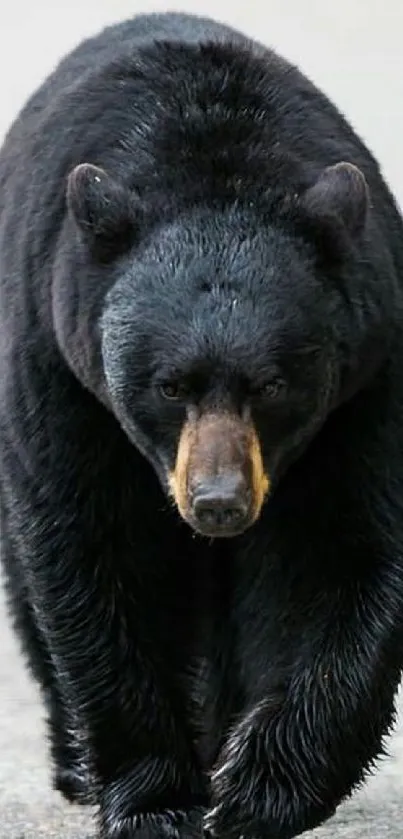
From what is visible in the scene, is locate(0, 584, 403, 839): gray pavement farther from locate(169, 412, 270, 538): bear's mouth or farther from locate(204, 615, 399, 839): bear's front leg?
locate(169, 412, 270, 538): bear's mouth

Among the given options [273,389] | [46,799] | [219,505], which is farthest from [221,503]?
[46,799]

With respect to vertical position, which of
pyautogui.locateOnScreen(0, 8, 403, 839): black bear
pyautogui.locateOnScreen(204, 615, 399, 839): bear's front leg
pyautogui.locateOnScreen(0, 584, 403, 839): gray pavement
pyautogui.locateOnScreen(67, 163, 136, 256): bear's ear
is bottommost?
pyautogui.locateOnScreen(0, 584, 403, 839): gray pavement

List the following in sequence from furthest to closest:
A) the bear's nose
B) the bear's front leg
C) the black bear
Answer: the bear's front leg
the black bear
the bear's nose

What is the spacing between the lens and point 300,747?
721 centimetres

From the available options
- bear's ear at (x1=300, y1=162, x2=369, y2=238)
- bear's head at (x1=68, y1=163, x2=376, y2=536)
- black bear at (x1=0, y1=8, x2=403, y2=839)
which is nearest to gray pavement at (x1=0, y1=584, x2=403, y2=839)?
black bear at (x1=0, y1=8, x2=403, y2=839)

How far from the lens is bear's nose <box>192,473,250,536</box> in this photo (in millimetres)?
6516

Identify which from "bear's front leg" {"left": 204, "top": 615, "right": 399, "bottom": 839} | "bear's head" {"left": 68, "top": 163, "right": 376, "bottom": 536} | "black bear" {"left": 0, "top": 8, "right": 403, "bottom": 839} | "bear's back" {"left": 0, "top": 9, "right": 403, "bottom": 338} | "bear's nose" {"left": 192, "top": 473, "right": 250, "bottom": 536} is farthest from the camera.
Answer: "bear's front leg" {"left": 204, "top": 615, "right": 399, "bottom": 839}

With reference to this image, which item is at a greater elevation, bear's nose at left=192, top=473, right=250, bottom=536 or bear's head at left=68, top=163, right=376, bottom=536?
bear's head at left=68, top=163, right=376, bottom=536

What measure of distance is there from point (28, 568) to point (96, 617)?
0.63ft

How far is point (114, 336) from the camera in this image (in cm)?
682

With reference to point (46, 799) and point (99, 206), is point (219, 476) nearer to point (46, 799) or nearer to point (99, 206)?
point (99, 206)

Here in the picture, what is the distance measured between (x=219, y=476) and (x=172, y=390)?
0.26 meters

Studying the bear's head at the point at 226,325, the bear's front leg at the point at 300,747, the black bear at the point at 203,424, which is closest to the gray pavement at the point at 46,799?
the black bear at the point at 203,424

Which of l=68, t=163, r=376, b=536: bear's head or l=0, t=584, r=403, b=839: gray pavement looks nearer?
l=68, t=163, r=376, b=536: bear's head
